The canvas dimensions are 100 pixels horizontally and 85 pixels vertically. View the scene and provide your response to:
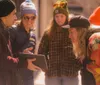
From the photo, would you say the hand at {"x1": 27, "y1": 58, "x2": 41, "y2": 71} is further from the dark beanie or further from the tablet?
the dark beanie

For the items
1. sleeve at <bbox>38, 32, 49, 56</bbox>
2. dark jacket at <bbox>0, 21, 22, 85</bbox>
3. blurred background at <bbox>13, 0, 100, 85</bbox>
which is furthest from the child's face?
blurred background at <bbox>13, 0, 100, 85</bbox>

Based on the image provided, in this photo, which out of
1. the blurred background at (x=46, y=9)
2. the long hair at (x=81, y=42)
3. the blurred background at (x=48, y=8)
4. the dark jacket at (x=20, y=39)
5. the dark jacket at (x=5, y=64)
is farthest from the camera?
the blurred background at (x=48, y=8)

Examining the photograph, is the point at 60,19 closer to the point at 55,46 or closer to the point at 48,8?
the point at 55,46

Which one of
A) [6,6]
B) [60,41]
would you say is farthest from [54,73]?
[6,6]

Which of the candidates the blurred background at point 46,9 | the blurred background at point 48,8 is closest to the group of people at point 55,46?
the blurred background at point 46,9

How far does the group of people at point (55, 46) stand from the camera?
3.12 meters

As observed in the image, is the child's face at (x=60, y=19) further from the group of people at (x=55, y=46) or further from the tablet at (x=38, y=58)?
the tablet at (x=38, y=58)

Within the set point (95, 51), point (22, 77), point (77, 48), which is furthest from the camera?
point (22, 77)

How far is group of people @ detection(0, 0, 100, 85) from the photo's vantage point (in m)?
3.12

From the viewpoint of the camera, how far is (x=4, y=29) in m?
3.10

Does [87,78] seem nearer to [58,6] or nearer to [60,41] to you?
[60,41]

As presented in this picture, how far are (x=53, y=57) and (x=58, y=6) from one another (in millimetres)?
593

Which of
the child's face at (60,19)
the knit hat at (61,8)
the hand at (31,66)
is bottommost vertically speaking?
the hand at (31,66)

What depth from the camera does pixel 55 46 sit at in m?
3.75
